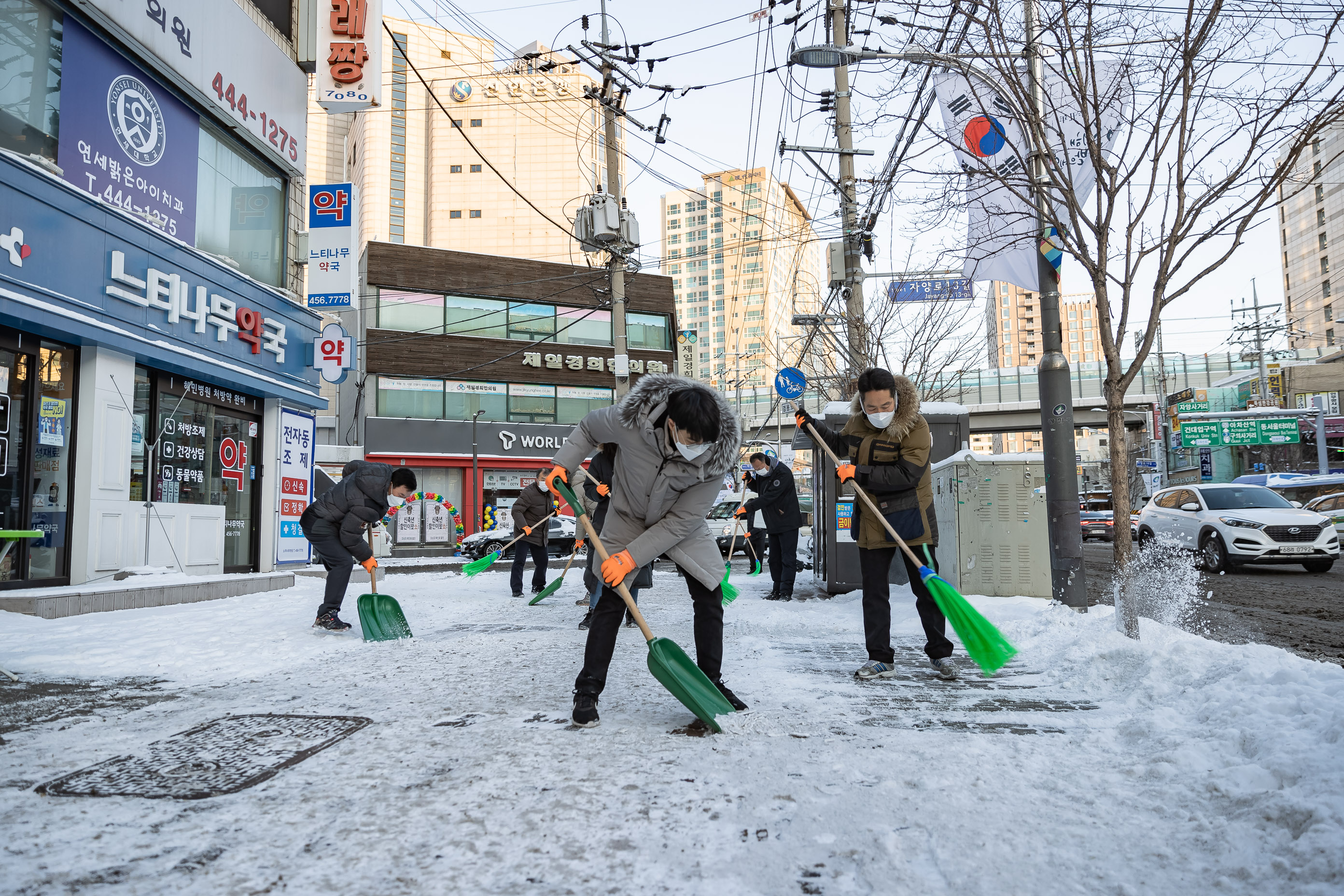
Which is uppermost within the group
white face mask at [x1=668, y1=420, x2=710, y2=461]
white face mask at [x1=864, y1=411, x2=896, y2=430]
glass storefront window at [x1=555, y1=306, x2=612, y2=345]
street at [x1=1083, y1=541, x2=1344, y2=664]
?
glass storefront window at [x1=555, y1=306, x2=612, y2=345]

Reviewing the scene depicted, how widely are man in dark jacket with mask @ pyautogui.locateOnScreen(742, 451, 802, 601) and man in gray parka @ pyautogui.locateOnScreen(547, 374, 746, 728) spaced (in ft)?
18.1

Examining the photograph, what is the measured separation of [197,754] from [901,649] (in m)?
4.22

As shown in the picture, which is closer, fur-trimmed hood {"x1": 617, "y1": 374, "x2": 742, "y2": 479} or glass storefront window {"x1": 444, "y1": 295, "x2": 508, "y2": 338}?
fur-trimmed hood {"x1": 617, "y1": 374, "x2": 742, "y2": 479}

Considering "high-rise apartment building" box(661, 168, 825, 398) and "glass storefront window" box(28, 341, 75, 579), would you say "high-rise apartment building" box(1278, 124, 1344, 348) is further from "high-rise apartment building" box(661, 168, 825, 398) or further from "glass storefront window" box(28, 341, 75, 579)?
"glass storefront window" box(28, 341, 75, 579)

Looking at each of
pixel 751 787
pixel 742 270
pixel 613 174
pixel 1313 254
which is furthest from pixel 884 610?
pixel 1313 254

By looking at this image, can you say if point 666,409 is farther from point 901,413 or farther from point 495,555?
point 495,555

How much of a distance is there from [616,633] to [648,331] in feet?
105

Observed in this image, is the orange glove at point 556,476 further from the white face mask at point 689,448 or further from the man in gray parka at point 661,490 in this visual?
the white face mask at point 689,448

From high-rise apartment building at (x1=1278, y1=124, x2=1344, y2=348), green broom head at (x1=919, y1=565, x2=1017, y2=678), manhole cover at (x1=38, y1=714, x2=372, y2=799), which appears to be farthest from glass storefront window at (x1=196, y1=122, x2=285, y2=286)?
high-rise apartment building at (x1=1278, y1=124, x2=1344, y2=348)

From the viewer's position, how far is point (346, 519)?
6594 millimetres

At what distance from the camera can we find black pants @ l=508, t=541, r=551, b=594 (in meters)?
9.94

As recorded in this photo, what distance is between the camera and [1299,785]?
7.86ft

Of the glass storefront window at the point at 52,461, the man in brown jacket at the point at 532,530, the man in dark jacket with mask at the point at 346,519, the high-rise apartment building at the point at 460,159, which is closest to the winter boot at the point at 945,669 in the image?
the man in dark jacket with mask at the point at 346,519

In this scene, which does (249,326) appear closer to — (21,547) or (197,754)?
(21,547)
